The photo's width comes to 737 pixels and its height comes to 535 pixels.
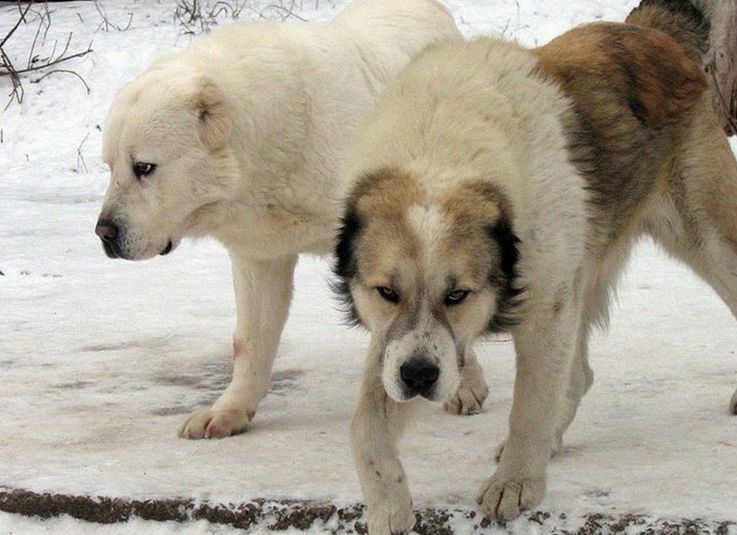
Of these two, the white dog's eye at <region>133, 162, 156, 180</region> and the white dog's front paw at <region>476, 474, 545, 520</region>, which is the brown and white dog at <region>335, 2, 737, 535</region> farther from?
the white dog's eye at <region>133, 162, 156, 180</region>

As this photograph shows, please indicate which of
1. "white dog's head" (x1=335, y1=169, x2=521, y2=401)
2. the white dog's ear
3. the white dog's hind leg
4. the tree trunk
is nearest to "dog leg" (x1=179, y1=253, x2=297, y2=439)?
the white dog's ear

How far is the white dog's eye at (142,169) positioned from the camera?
195 inches

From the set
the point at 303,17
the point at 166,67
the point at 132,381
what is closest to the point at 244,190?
the point at 166,67

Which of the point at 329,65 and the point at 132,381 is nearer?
the point at 329,65

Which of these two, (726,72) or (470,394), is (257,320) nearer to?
(470,394)

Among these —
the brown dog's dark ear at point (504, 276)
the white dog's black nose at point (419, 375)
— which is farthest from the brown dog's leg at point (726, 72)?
the white dog's black nose at point (419, 375)

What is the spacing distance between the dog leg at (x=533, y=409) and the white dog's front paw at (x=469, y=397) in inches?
43.8

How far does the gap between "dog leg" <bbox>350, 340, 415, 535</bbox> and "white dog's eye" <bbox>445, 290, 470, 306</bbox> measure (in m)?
0.37

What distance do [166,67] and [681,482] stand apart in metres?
2.68

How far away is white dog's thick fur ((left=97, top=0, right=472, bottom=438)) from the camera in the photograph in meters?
4.97

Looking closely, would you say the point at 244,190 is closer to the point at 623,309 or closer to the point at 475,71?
the point at 475,71

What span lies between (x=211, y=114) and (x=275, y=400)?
1368 mm

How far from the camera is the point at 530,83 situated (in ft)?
14.0

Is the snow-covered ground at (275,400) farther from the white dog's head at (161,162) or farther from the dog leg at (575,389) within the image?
the white dog's head at (161,162)
